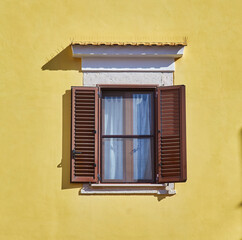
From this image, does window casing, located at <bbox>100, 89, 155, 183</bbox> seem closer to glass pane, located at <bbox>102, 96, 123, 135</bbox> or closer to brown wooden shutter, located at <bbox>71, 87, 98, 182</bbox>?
glass pane, located at <bbox>102, 96, 123, 135</bbox>

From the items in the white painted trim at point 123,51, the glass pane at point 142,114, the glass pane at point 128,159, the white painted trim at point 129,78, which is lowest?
the glass pane at point 128,159

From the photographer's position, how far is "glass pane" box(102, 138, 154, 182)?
7.83 meters

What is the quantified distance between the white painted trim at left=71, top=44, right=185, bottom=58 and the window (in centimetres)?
44

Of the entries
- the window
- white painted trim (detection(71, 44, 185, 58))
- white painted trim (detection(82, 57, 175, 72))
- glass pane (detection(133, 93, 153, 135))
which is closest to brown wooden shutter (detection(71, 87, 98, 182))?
the window

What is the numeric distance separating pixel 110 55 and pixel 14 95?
142 cm

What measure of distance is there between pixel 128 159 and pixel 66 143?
89 centimetres

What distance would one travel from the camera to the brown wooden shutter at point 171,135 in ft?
24.7

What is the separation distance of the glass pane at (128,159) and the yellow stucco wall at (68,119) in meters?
0.36

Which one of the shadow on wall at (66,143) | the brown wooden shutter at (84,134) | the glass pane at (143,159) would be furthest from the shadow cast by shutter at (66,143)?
the glass pane at (143,159)

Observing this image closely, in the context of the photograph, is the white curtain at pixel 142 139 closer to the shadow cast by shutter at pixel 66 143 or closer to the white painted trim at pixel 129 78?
the white painted trim at pixel 129 78

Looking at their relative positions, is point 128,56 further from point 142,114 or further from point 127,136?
point 127,136

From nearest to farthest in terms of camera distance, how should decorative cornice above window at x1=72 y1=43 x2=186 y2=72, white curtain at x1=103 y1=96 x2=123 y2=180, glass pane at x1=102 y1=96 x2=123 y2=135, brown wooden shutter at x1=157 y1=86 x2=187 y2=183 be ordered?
brown wooden shutter at x1=157 y1=86 x2=187 y2=183 → decorative cornice above window at x1=72 y1=43 x2=186 y2=72 → white curtain at x1=103 y1=96 x2=123 y2=180 → glass pane at x1=102 y1=96 x2=123 y2=135

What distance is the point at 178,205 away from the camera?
760 cm

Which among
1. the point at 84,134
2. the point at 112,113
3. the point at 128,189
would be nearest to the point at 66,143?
the point at 84,134
